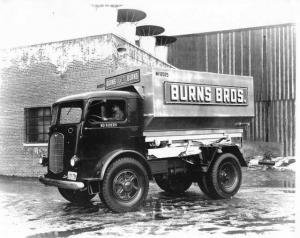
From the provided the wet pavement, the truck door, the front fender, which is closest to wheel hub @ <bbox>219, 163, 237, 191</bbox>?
the wet pavement

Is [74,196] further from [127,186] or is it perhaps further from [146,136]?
[146,136]

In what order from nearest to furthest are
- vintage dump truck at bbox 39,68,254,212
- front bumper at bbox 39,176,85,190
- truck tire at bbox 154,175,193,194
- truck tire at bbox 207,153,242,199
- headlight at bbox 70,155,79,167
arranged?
1. front bumper at bbox 39,176,85,190
2. headlight at bbox 70,155,79,167
3. vintage dump truck at bbox 39,68,254,212
4. truck tire at bbox 207,153,242,199
5. truck tire at bbox 154,175,193,194

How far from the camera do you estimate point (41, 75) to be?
13578 millimetres

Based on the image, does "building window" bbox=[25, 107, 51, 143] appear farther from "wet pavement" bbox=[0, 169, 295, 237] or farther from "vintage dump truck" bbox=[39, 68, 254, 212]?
"vintage dump truck" bbox=[39, 68, 254, 212]

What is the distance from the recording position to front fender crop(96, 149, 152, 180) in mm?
6957

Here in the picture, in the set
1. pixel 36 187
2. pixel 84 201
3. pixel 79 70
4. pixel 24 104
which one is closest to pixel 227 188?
pixel 84 201

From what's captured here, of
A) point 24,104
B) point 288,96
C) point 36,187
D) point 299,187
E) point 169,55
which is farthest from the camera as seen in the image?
point 169,55

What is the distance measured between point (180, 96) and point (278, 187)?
430 centimetres

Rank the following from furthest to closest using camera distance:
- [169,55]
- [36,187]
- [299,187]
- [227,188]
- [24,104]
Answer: [169,55], [24,104], [36,187], [227,188], [299,187]

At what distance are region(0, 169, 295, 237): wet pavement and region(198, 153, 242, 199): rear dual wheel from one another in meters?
0.22

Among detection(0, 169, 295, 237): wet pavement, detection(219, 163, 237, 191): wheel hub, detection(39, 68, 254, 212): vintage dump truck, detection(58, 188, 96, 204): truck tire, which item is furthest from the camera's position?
detection(219, 163, 237, 191): wheel hub


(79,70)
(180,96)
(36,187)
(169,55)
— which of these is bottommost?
(36,187)

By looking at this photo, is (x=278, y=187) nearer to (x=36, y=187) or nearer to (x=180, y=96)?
(x=180, y=96)

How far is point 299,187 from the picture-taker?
5195 millimetres
